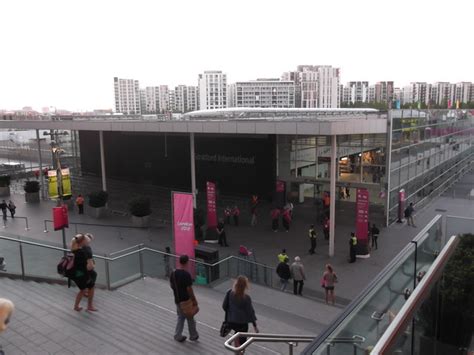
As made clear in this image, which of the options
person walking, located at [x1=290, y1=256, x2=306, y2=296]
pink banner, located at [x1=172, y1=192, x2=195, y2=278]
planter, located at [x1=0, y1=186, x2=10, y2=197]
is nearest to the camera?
person walking, located at [x1=290, y1=256, x2=306, y2=296]

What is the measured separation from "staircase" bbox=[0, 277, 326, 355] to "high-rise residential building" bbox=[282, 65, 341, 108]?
522ft

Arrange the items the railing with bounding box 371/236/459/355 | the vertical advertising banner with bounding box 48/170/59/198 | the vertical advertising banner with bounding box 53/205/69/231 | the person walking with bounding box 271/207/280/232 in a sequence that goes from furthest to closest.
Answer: the vertical advertising banner with bounding box 48/170/59/198 < the person walking with bounding box 271/207/280/232 < the vertical advertising banner with bounding box 53/205/69/231 < the railing with bounding box 371/236/459/355

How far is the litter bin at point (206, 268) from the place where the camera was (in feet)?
42.1

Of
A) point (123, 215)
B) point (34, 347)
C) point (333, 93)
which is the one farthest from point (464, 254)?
point (333, 93)

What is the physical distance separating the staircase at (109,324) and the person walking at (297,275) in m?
2.57

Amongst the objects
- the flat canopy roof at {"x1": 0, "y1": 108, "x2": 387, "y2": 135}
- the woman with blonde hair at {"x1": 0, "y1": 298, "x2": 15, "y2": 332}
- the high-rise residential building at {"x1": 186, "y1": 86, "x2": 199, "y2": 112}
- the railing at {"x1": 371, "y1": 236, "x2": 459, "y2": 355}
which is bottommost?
the woman with blonde hair at {"x1": 0, "y1": 298, "x2": 15, "y2": 332}

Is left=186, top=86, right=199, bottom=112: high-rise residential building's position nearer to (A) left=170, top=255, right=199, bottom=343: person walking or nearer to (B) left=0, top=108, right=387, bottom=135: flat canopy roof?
(B) left=0, top=108, right=387, bottom=135: flat canopy roof

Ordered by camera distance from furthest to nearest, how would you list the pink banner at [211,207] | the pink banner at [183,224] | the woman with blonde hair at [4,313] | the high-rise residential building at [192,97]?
the high-rise residential building at [192,97] < the pink banner at [211,207] < the pink banner at [183,224] < the woman with blonde hair at [4,313]

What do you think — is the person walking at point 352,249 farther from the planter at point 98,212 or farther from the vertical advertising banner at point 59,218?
the planter at point 98,212

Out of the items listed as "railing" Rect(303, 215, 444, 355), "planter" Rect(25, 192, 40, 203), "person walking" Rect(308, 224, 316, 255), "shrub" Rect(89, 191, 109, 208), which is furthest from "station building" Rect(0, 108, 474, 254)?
"railing" Rect(303, 215, 444, 355)

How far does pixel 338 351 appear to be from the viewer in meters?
3.40

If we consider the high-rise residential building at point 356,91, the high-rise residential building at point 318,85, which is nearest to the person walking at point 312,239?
the high-rise residential building at point 318,85

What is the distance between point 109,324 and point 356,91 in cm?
19960

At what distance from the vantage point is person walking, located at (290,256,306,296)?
493 inches
